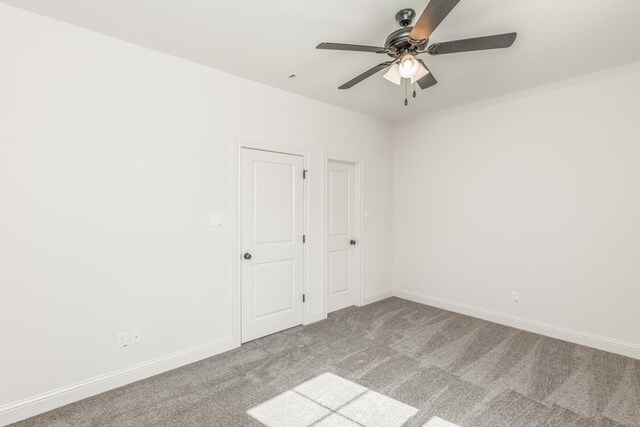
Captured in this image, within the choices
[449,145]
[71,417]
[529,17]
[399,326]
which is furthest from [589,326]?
[71,417]

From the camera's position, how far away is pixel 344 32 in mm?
2297

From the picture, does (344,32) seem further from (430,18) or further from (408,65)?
(430,18)

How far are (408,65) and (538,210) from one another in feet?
8.38

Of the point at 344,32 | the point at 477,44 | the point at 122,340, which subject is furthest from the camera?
the point at 122,340

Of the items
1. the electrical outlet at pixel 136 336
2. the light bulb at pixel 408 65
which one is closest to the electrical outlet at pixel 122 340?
the electrical outlet at pixel 136 336

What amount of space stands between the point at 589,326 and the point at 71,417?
4577 millimetres

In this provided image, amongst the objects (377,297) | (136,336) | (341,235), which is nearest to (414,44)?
(341,235)

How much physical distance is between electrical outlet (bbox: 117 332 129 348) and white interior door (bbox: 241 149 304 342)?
105cm

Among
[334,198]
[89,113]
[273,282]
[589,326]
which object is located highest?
[89,113]

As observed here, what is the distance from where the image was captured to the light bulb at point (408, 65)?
201 cm

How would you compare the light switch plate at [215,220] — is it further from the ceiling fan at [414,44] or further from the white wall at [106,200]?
the ceiling fan at [414,44]

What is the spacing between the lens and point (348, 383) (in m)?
2.45

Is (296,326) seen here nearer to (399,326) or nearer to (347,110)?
(399,326)

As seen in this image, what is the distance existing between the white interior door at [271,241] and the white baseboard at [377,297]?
1.21m
